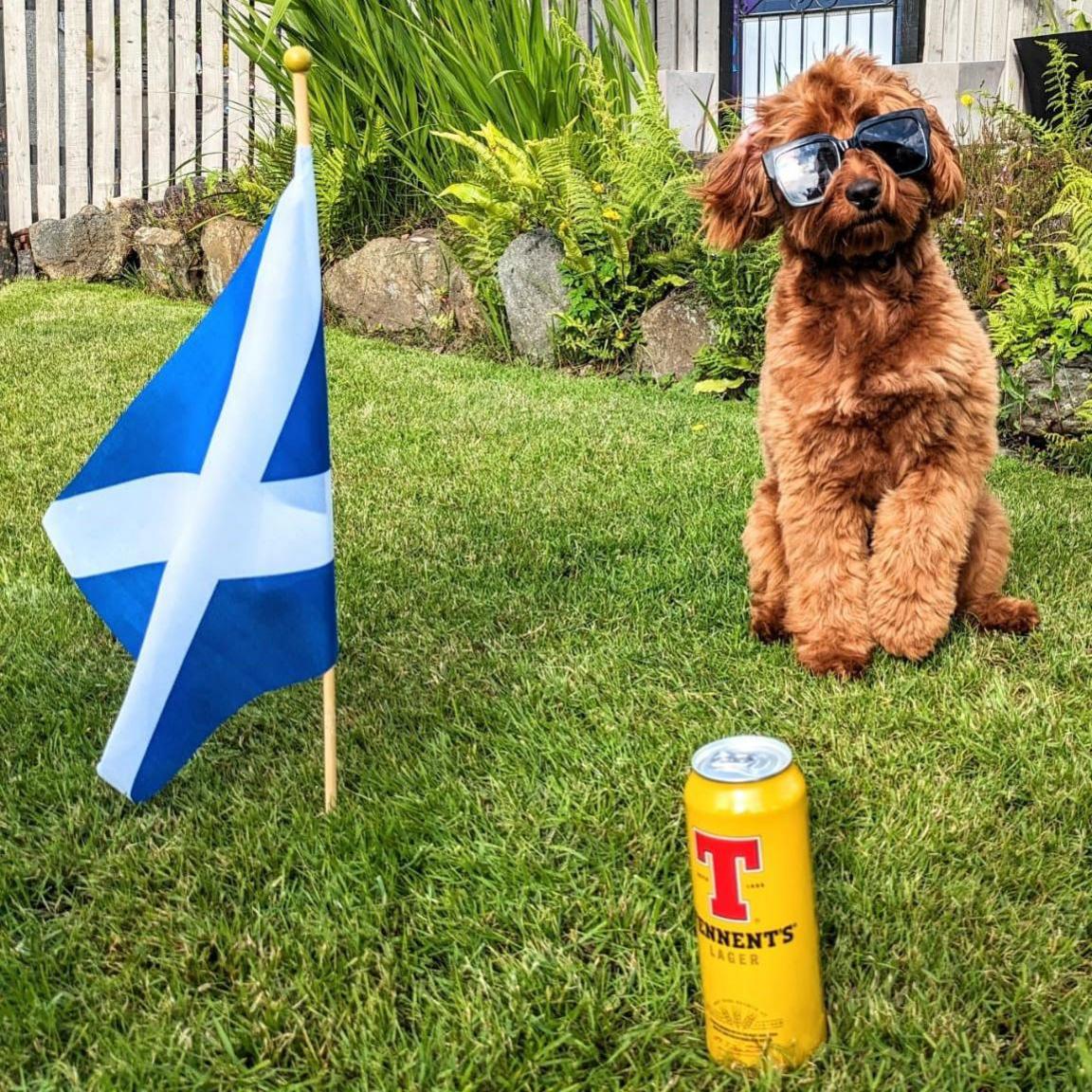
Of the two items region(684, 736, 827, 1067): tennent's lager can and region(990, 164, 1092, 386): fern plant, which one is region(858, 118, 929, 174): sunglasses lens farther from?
region(990, 164, 1092, 386): fern plant

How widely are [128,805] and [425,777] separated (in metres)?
0.64

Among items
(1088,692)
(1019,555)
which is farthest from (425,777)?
(1019,555)

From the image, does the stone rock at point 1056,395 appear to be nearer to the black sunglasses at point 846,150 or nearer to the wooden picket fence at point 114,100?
the black sunglasses at point 846,150

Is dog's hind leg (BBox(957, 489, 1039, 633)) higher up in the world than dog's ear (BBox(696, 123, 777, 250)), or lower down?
lower down

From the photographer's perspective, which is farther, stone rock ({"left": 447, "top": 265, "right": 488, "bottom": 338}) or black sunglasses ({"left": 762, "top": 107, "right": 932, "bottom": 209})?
stone rock ({"left": 447, "top": 265, "right": 488, "bottom": 338})

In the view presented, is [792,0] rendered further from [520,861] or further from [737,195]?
[520,861]

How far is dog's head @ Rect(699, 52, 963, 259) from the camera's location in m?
2.52

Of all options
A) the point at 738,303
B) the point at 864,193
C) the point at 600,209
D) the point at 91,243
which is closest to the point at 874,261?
the point at 864,193

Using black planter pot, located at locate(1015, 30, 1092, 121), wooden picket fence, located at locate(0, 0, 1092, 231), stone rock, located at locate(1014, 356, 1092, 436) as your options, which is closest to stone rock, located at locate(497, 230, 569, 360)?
stone rock, located at locate(1014, 356, 1092, 436)

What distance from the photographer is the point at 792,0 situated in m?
9.11

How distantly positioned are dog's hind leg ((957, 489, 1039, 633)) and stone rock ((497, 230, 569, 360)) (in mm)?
3975

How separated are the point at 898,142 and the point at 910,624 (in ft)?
3.79

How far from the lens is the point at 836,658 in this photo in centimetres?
281

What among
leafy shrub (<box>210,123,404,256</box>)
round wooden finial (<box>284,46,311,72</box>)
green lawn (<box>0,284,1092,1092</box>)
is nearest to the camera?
green lawn (<box>0,284,1092,1092</box>)
